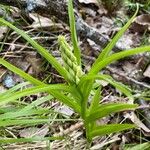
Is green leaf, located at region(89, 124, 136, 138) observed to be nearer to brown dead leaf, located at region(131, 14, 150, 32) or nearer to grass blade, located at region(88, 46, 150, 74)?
grass blade, located at region(88, 46, 150, 74)

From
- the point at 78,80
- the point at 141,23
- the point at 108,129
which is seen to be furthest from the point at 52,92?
the point at 141,23

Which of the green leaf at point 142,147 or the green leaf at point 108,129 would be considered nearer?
the green leaf at point 108,129

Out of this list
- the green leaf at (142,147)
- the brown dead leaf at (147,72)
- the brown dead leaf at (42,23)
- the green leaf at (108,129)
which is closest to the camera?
the green leaf at (108,129)

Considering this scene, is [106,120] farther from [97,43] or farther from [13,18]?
[13,18]

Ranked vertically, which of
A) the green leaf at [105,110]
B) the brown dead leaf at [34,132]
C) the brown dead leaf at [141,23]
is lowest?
the brown dead leaf at [34,132]

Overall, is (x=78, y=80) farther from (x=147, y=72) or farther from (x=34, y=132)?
(x=147, y=72)

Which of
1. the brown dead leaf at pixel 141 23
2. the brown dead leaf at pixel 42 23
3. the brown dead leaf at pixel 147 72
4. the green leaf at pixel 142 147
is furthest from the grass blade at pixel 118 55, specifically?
the brown dead leaf at pixel 141 23

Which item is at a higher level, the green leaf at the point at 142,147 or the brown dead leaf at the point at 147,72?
the brown dead leaf at the point at 147,72

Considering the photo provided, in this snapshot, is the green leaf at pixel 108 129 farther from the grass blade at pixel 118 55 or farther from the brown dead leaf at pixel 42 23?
the brown dead leaf at pixel 42 23
